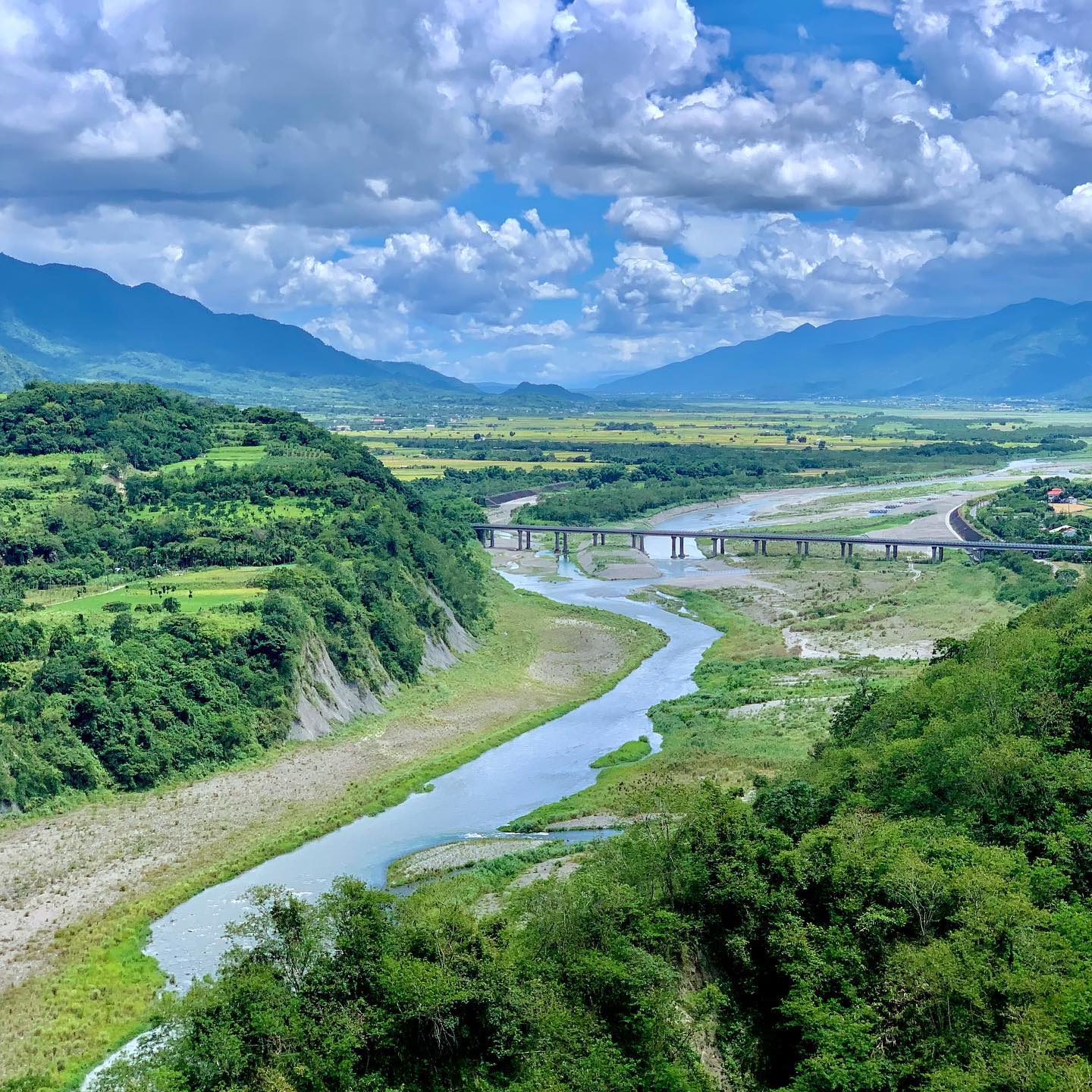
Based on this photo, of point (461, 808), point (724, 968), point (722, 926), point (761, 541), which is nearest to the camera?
point (724, 968)

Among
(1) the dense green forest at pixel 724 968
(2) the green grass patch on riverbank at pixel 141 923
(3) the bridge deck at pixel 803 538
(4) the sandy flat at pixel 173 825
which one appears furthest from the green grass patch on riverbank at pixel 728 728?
(3) the bridge deck at pixel 803 538

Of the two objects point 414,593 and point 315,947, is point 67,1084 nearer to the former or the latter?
point 315,947

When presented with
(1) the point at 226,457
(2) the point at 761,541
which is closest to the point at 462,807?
(1) the point at 226,457

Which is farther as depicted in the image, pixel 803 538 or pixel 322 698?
pixel 803 538

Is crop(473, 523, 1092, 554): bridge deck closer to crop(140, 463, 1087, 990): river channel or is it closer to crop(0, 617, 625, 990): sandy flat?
crop(140, 463, 1087, 990): river channel

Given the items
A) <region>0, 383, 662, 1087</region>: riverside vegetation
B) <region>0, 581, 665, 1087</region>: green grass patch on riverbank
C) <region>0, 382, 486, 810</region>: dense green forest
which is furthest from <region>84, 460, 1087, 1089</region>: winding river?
<region>0, 382, 486, 810</region>: dense green forest

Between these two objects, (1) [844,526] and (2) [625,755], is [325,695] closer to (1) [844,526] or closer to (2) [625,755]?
(2) [625,755]
